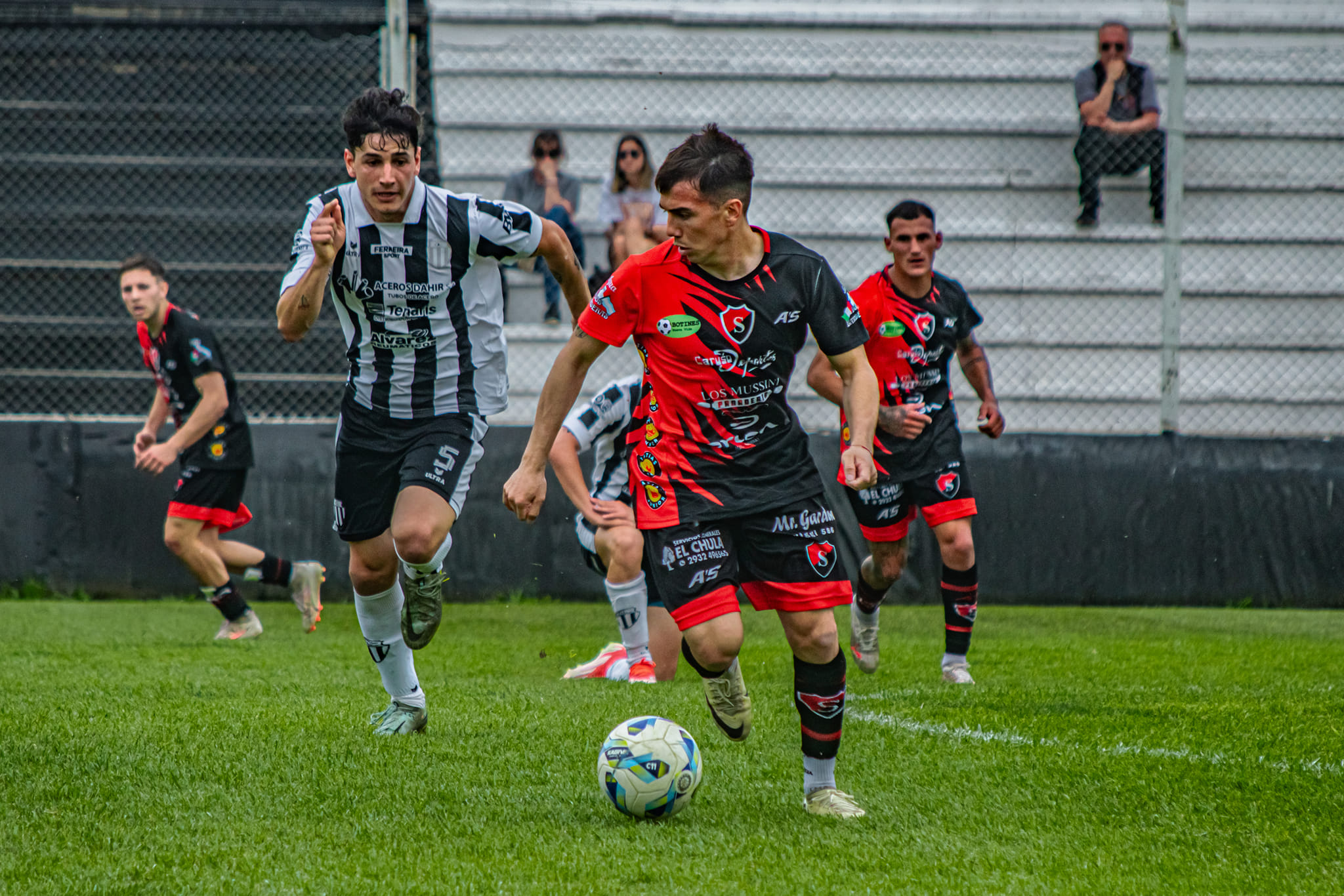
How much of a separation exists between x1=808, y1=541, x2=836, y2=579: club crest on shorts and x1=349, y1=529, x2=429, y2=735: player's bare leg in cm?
180

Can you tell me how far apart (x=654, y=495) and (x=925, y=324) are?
3.08 m

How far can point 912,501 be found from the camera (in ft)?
22.1

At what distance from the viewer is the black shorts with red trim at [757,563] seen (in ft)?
12.8

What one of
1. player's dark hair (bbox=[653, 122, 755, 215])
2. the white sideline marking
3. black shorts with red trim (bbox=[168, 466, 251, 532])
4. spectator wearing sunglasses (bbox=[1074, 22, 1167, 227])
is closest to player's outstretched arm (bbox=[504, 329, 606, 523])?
player's dark hair (bbox=[653, 122, 755, 215])

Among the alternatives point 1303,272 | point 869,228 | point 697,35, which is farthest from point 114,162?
point 1303,272

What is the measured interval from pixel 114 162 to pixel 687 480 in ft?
32.8

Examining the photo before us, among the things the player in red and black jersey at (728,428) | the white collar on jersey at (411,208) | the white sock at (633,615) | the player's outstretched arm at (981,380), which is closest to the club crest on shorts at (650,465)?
the player in red and black jersey at (728,428)

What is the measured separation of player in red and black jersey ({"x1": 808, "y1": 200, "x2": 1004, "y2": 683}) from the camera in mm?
Result: 6609

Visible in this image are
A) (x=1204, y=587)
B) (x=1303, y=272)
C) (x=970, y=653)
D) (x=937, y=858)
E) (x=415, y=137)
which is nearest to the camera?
(x=937, y=858)

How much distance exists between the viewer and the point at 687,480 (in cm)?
402

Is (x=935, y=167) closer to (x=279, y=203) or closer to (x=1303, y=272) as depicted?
(x=1303, y=272)

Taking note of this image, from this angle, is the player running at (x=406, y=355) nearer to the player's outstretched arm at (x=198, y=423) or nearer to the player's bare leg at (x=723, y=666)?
the player's bare leg at (x=723, y=666)

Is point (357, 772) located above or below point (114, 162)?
below

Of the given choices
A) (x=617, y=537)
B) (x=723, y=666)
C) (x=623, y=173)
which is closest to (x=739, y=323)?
(x=723, y=666)
